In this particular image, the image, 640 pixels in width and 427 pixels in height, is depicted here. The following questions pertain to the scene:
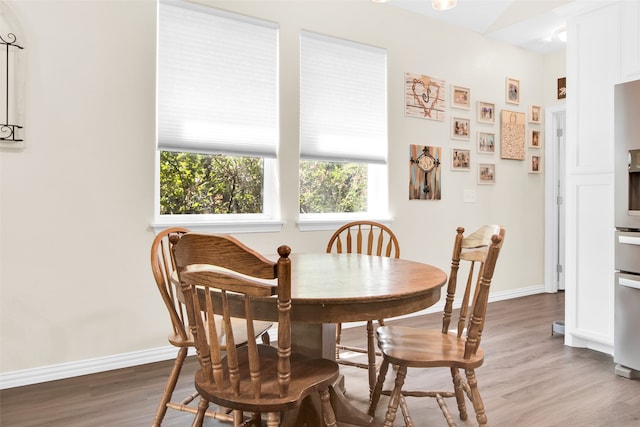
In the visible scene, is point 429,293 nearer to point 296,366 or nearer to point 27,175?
point 296,366

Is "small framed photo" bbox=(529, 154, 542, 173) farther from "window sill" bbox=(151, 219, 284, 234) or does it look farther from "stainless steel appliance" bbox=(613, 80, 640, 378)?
"window sill" bbox=(151, 219, 284, 234)

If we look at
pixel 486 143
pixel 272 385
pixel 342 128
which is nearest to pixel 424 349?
pixel 272 385

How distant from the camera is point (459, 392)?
1.98 metres

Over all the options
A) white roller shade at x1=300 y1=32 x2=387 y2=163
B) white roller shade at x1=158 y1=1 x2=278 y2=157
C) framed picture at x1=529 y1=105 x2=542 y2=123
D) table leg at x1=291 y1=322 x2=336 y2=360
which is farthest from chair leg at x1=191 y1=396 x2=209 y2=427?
framed picture at x1=529 y1=105 x2=542 y2=123

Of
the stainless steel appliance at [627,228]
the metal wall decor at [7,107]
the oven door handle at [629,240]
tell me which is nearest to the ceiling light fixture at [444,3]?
the stainless steel appliance at [627,228]

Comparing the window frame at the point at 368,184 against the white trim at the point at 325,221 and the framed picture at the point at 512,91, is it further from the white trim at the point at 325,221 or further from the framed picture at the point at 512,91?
the framed picture at the point at 512,91

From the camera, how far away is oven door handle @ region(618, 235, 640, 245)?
2582 millimetres

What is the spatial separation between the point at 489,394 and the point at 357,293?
140 cm

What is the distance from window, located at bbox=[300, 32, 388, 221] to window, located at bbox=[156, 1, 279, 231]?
1.04 ft

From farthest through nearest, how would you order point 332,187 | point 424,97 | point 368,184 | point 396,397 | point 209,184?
point 424,97 → point 368,184 → point 332,187 → point 209,184 → point 396,397

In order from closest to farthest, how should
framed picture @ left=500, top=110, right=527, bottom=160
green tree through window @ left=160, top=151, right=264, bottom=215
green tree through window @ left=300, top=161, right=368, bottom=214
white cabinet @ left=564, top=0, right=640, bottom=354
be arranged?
white cabinet @ left=564, top=0, right=640, bottom=354, green tree through window @ left=160, top=151, right=264, bottom=215, green tree through window @ left=300, top=161, right=368, bottom=214, framed picture @ left=500, top=110, right=527, bottom=160

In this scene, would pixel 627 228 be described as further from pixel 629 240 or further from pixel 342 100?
pixel 342 100

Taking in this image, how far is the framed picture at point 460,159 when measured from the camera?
14.1ft

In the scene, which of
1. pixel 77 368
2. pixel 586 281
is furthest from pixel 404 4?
pixel 77 368
